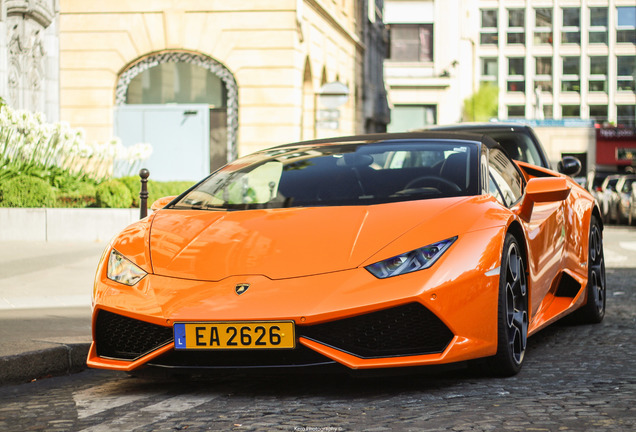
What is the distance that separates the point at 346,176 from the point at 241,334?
1487mm

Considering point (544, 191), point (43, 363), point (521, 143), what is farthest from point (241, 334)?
Result: point (521, 143)

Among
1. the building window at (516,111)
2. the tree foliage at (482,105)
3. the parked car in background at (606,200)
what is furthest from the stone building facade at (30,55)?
the building window at (516,111)

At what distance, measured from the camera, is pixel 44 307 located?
8852 mm

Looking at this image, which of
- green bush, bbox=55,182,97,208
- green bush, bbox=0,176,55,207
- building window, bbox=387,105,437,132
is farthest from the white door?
building window, bbox=387,105,437,132

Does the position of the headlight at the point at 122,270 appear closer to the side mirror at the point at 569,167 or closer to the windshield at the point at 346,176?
the windshield at the point at 346,176

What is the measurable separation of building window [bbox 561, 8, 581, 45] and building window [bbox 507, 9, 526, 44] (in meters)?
3.51

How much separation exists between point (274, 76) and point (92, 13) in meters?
4.12

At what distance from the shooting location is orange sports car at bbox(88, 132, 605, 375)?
4.76 metres

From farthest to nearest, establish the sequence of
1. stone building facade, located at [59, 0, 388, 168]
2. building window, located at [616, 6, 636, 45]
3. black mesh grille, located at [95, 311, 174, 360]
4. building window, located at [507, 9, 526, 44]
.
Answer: building window, located at [507, 9, 526, 44], building window, located at [616, 6, 636, 45], stone building facade, located at [59, 0, 388, 168], black mesh grille, located at [95, 311, 174, 360]

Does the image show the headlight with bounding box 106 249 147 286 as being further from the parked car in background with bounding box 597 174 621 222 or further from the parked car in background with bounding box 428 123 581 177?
the parked car in background with bounding box 597 174 621 222

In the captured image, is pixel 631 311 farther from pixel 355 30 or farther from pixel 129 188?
pixel 355 30

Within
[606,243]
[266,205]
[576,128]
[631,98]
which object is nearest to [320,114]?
[606,243]

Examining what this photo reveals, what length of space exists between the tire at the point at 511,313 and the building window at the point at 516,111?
94507mm

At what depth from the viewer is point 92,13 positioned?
2364cm
